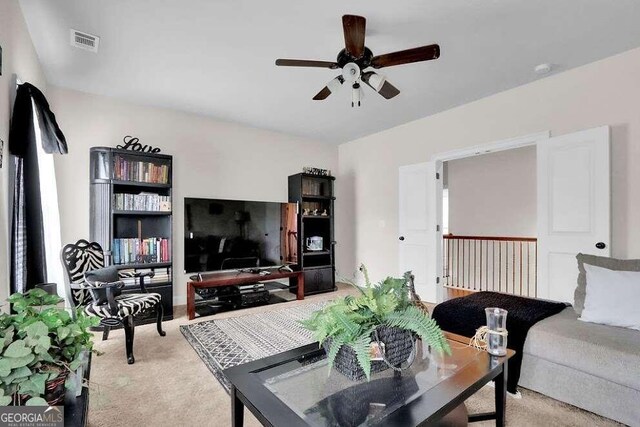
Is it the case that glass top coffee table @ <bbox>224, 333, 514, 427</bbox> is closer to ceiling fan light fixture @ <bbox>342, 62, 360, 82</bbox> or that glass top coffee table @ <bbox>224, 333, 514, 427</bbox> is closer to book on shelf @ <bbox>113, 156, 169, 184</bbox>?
ceiling fan light fixture @ <bbox>342, 62, 360, 82</bbox>

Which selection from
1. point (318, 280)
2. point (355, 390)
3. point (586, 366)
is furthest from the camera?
point (318, 280)

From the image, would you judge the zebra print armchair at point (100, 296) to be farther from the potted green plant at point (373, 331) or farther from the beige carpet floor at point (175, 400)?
the potted green plant at point (373, 331)

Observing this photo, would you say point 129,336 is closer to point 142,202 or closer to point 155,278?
point 155,278

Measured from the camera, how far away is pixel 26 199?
6.82 feet

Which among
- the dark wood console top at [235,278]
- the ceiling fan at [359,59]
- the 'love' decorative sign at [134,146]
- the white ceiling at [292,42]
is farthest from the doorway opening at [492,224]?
the 'love' decorative sign at [134,146]

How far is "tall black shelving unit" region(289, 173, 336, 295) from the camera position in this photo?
4.75 meters

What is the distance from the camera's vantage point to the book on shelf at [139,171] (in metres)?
3.38

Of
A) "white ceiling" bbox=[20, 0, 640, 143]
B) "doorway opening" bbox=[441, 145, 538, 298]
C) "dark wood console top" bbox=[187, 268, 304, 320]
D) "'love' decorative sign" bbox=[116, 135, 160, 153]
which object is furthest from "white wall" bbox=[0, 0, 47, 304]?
"doorway opening" bbox=[441, 145, 538, 298]

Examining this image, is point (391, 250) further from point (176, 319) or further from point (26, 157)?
point (26, 157)

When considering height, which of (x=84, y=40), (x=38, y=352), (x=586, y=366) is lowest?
(x=586, y=366)

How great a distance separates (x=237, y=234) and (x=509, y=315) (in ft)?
10.5

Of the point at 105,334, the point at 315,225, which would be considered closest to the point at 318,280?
the point at 315,225

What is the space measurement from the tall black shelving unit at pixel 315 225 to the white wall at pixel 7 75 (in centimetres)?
321

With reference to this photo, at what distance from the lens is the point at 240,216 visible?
4.20 m
